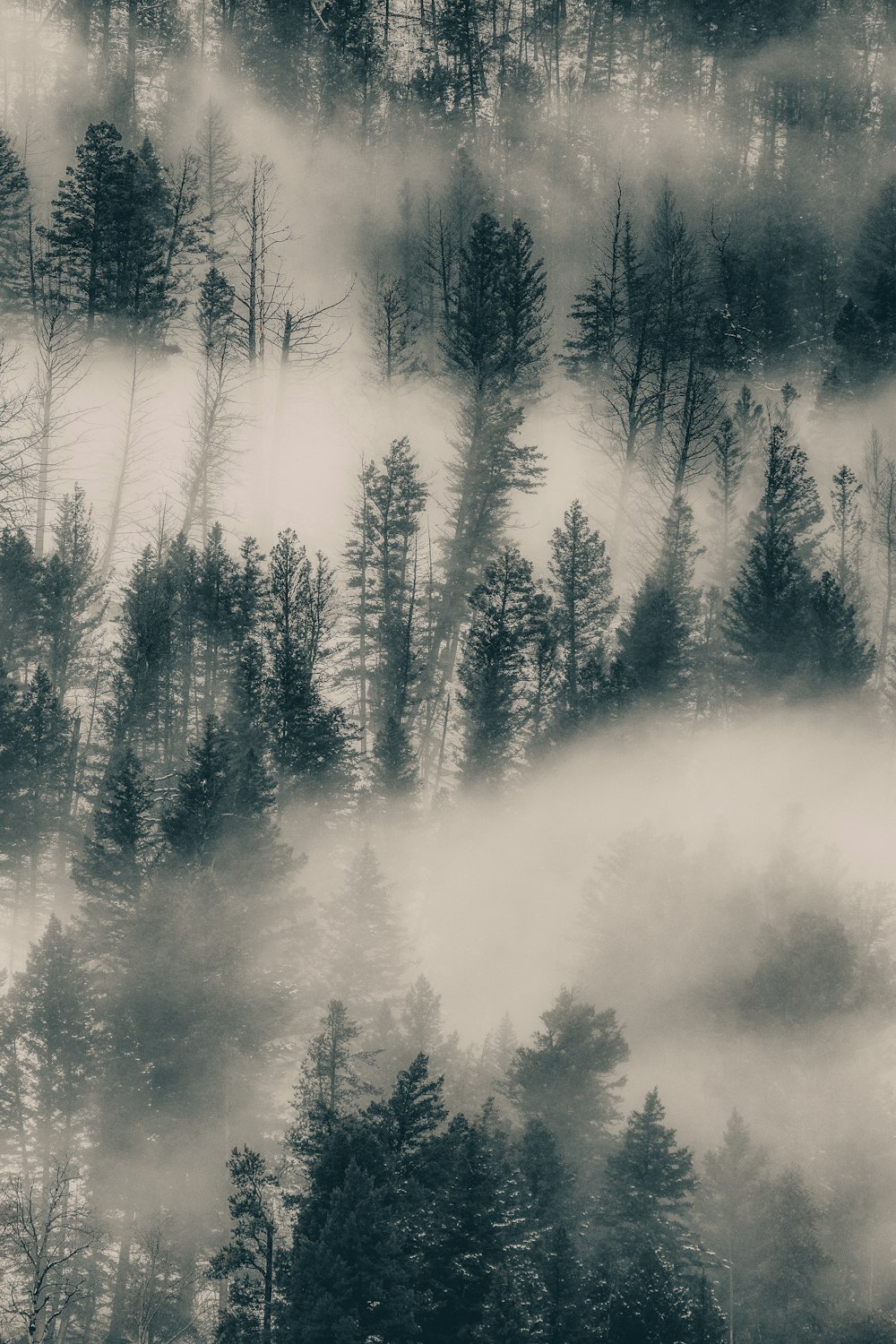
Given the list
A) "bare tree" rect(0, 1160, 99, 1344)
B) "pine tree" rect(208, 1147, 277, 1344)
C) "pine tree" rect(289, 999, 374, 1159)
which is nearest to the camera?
"pine tree" rect(208, 1147, 277, 1344)

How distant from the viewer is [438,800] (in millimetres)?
39594

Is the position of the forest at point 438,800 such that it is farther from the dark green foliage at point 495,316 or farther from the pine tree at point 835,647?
the dark green foliage at point 495,316

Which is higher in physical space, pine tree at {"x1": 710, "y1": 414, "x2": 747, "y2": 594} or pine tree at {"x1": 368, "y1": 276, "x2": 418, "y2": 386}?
pine tree at {"x1": 368, "y1": 276, "x2": 418, "y2": 386}

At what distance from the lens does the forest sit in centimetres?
2511

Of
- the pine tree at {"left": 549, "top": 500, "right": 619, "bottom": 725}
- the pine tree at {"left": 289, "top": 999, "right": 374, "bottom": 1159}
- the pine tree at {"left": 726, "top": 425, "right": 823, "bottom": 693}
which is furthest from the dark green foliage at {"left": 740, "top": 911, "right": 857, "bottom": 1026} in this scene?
the pine tree at {"left": 549, "top": 500, "right": 619, "bottom": 725}

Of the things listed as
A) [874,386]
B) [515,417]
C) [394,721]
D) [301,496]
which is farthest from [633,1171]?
[874,386]

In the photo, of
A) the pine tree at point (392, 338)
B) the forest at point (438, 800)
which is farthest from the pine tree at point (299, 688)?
the pine tree at point (392, 338)

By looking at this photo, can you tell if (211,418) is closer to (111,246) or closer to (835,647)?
(111,246)

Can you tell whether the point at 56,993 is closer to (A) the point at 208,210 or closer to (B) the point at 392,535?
(B) the point at 392,535

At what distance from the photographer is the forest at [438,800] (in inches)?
989

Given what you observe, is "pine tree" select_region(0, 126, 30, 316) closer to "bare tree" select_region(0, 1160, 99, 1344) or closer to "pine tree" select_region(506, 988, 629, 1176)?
"bare tree" select_region(0, 1160, 99, 1344)

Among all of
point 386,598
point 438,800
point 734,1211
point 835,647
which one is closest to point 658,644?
point 835,647

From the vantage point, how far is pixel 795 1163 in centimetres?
2795

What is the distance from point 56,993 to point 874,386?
4889 centimetres
